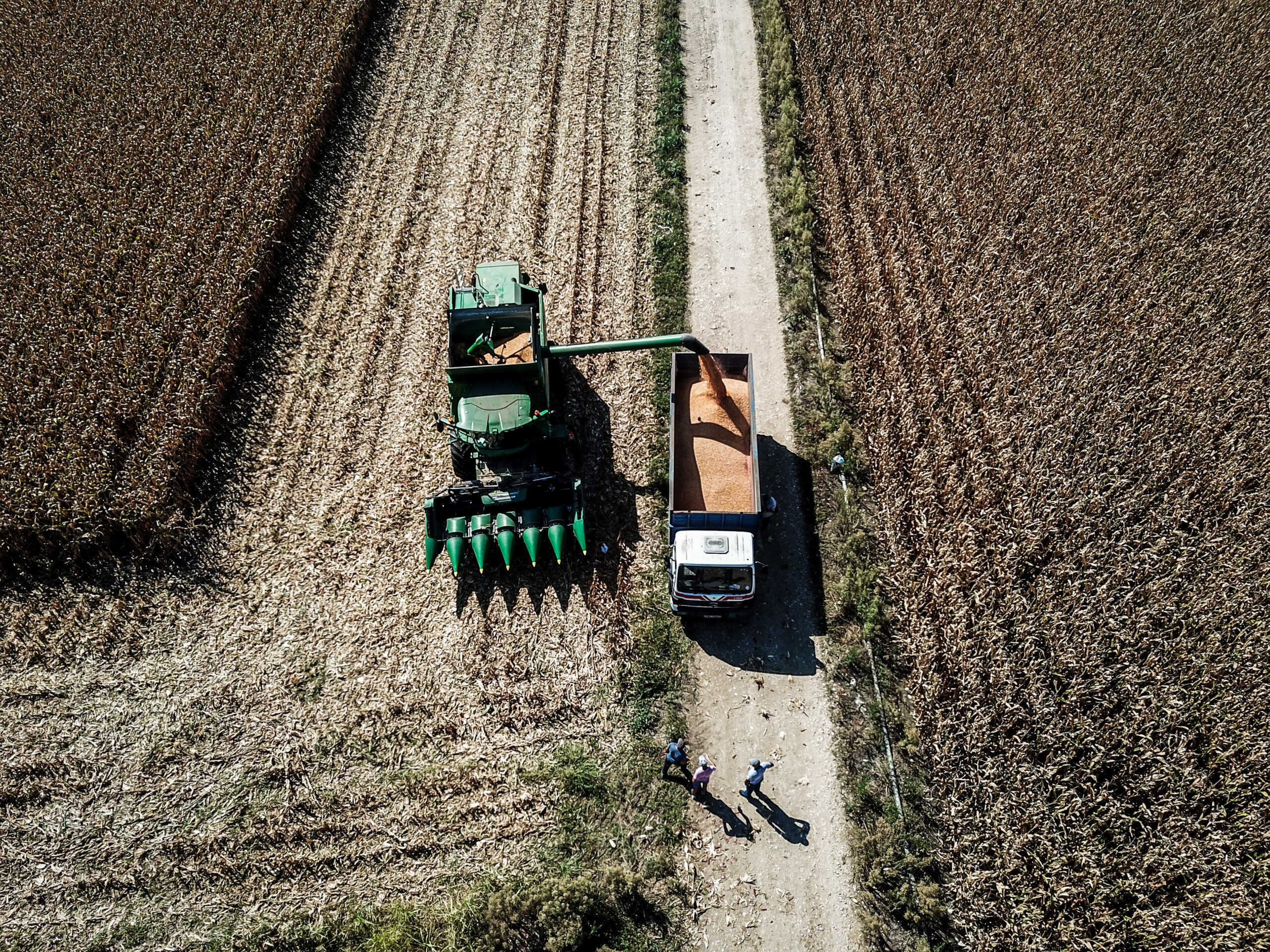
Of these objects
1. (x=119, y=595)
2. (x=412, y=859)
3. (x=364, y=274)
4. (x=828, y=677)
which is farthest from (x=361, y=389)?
(x=828, y=677)

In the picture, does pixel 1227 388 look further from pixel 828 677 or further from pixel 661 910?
pixel 661 910

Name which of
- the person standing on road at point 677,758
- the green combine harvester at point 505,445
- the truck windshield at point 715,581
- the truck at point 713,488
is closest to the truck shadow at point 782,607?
the truck at point 713,488

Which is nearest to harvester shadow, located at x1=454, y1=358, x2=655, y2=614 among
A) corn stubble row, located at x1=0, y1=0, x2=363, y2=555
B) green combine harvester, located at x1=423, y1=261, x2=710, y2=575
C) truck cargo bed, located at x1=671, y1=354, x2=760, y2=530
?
green combine harvester, located at x1=423, y1=261, x2=710, y2=575

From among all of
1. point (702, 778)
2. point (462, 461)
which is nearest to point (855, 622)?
point (702, 778)

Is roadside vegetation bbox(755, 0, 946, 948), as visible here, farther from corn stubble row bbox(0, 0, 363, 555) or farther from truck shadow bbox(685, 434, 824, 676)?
corn stubble row bbox(0, 0, 363, 555)

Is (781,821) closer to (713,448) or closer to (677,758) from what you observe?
(677,758)
